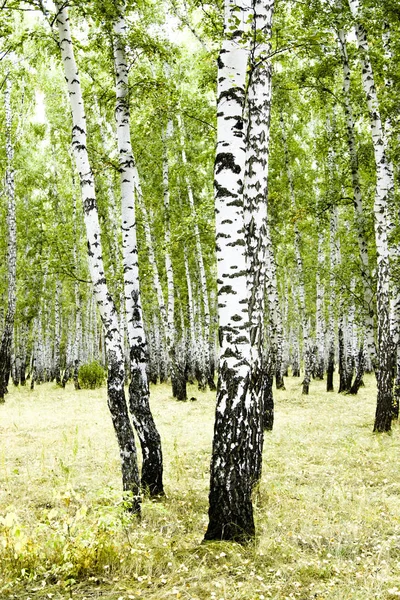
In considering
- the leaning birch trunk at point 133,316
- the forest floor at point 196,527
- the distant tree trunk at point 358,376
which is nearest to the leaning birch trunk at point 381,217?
the forest floor at point 196,527

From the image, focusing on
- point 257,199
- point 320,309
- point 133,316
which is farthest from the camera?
point 320,309

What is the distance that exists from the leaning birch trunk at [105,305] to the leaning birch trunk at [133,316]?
0.70 m

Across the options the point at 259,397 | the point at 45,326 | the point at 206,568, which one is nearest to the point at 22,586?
the point at 206,568

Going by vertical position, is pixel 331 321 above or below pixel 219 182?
below

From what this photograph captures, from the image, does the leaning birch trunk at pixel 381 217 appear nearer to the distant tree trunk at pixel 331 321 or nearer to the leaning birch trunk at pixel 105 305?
the leaning birch trunk at pixel 105 305

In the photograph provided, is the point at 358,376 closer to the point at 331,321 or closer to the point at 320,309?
the point at 331,321

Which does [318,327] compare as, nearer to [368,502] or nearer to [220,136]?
[368,502]

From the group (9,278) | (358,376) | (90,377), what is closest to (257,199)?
(9,278)

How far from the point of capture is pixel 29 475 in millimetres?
7285

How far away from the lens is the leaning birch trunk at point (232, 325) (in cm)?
464

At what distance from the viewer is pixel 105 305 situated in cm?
575

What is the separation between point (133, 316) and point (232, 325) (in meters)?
2.35

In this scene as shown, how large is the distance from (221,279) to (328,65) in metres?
10.8

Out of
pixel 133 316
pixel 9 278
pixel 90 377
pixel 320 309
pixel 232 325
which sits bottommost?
pixel 90 377
